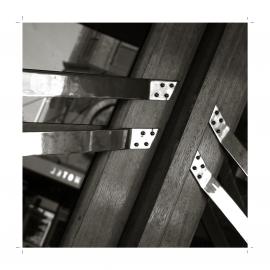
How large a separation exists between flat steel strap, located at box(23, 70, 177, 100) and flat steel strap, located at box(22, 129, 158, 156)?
10cm

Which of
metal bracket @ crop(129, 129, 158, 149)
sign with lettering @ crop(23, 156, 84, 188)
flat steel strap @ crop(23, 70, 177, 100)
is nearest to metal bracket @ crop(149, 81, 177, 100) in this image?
flat steel strap @ crop(23, 70, 177, 100)

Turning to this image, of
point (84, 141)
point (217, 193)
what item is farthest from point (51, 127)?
point (217, 193)

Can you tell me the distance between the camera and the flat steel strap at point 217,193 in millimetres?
1161

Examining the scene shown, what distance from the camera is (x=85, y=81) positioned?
109 centimetres

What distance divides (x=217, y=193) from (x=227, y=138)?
0.57 feet

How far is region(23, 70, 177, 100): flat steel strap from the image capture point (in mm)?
1034

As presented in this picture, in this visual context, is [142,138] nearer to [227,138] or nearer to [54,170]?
[227,138]

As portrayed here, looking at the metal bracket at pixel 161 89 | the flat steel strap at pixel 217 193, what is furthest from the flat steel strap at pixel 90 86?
the flat steel strap at pixel 217 193

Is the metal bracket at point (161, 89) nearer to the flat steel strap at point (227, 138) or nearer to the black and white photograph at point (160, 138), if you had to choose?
the black and white photograph at point (160, 138)

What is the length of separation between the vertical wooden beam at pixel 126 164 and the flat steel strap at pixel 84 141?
2 cm

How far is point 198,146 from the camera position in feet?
3.81
